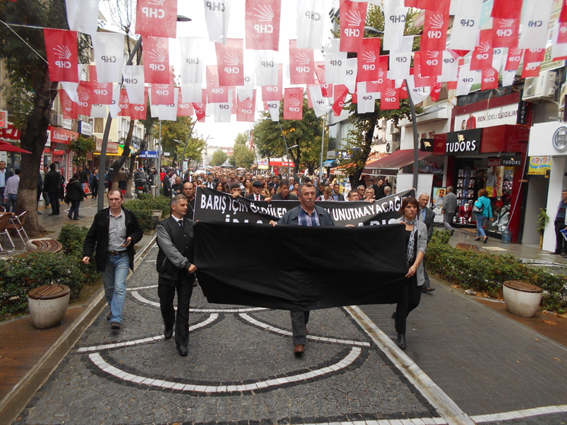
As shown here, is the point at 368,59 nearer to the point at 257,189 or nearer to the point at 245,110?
the point at 257,189

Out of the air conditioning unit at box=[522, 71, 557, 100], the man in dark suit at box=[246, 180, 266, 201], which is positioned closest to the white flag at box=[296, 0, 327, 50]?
the man in dark suit at box=[246, 180, 266, 201]

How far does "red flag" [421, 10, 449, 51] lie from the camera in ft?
27.7

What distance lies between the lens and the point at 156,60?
9633mm

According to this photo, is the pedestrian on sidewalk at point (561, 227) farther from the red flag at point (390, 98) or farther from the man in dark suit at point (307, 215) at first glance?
the man in dark suit at point (307, 215)

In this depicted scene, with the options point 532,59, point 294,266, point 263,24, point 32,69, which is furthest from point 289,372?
point 32,69

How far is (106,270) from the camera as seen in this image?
19.5 ft

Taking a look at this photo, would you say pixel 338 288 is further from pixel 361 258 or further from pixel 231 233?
pixel 231 233

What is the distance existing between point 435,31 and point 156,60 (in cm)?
617

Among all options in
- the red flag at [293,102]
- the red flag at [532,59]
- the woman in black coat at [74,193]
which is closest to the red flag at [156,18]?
the red flag at [293,102]

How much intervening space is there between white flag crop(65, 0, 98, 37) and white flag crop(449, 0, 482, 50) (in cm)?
670

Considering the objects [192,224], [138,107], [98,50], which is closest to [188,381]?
[192,224]

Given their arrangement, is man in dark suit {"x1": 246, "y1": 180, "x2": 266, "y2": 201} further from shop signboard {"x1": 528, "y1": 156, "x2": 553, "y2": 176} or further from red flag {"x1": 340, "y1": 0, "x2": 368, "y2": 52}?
shop signboard {"x1": 528, "y1": 156, "x2": 553, "y2": 176}

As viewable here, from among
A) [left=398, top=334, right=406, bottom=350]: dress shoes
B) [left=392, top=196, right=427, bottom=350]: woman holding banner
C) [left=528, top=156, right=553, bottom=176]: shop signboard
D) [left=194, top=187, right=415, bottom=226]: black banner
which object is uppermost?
[left=528, top=156, right=553, bottom=176]: shop signboard

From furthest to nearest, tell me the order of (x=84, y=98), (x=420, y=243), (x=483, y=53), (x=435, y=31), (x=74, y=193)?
(x=74, y=193), (x=84, y=98), (x=483, y=53), (x=435, y=31), (x=420, y=243)
